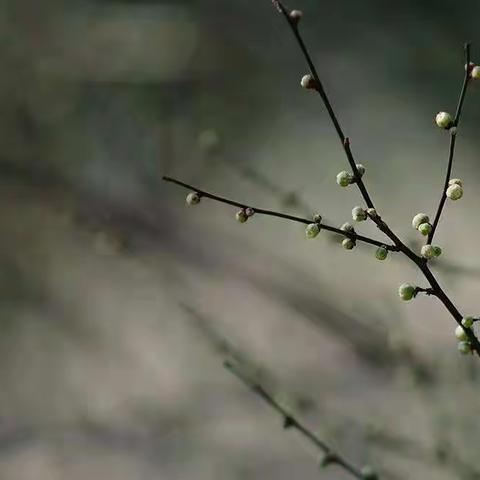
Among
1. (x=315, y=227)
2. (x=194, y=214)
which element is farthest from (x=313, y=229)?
(x=194, y=214)

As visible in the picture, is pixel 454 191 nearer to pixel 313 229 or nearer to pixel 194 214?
pixel 313 229

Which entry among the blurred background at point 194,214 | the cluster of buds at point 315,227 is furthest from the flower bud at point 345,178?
the blurred background at point 194,214

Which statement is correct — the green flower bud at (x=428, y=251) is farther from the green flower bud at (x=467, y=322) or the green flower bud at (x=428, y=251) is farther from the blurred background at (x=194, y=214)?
the blurred background at (x=194, y=214)

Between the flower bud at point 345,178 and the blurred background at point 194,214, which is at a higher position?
the blurred background at point 194,214

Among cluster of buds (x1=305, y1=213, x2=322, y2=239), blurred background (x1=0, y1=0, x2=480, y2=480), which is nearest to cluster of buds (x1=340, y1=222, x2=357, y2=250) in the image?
cluster of buds (x1=305, y1=213, x2=322, y2=239)

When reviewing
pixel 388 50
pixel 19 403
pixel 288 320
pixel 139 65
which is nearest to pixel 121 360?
pixel 19 403

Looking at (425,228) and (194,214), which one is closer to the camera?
(425,228)

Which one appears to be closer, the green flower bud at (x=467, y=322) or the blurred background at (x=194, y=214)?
the green flower bud at (x=467, y=322)

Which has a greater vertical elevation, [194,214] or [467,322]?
[194,214]
